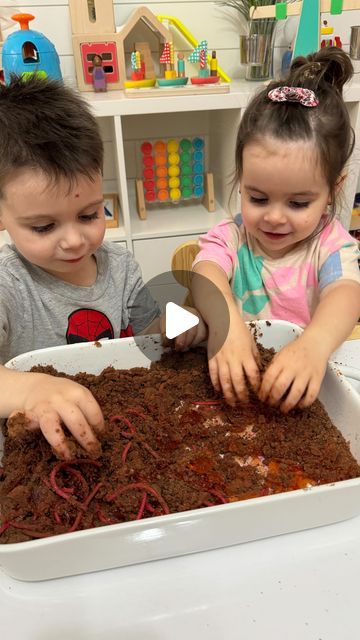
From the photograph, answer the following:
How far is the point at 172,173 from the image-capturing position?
1.86 m

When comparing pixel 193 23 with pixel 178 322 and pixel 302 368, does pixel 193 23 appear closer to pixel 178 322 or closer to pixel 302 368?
pixel 178 322

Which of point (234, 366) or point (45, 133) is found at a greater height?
point (45, 133)

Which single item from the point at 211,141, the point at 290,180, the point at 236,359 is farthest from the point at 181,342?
the point at 211,141

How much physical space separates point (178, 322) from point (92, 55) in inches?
53.4

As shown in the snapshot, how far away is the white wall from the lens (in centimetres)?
167

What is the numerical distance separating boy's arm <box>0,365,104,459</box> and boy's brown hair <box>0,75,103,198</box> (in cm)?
31

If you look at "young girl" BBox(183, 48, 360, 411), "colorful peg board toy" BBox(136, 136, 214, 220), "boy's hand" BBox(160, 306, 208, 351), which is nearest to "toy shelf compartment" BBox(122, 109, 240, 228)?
"colorful peg board toy" BBox(136, 136, 214, 220)

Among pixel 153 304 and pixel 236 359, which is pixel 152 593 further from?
pixel 153 304

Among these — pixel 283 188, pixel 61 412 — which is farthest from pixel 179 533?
pixel 283 188

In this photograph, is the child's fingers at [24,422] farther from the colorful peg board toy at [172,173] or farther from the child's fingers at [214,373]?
the colorful peg board toy at [172,173]

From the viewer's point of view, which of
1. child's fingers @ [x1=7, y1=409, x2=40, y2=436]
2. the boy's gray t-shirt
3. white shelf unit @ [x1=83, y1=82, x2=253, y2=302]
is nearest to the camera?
child's fingers @ [x1=7, y1=409, x2=40, y2=436]

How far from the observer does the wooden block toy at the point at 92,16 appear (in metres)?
1.58

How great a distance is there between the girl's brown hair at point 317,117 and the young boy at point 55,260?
0.30 meters
